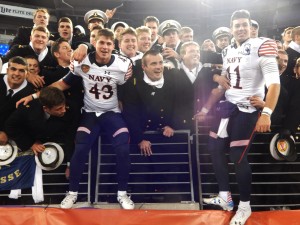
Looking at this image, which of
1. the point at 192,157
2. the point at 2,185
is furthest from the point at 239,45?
the point at 2,185

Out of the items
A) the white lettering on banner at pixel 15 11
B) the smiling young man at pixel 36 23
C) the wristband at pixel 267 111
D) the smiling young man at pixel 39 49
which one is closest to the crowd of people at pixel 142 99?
the wristband at pixel 267 111

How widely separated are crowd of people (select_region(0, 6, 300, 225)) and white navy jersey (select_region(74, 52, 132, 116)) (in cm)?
1

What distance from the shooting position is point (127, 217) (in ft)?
12.2

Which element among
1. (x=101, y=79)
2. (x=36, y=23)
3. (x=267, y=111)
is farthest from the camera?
(x=36, y=23)

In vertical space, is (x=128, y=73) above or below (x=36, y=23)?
below

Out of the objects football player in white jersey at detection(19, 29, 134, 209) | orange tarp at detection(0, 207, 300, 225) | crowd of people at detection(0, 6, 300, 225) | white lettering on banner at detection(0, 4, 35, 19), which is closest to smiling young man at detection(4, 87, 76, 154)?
crowd of people at detection(0, 6, 300, 225)

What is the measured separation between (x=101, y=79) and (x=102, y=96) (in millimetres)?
215

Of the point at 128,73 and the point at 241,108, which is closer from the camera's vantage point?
the point at 241,108

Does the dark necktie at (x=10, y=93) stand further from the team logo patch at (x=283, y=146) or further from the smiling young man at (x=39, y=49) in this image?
the team logo patch at (x=283, y=146)

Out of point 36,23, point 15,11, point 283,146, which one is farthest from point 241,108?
point 15,11

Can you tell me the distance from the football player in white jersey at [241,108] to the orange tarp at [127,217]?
190 mm

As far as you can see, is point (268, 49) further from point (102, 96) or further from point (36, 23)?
point (36, 23)

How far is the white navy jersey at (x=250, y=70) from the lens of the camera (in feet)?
11.9

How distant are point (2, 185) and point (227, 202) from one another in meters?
2.66
